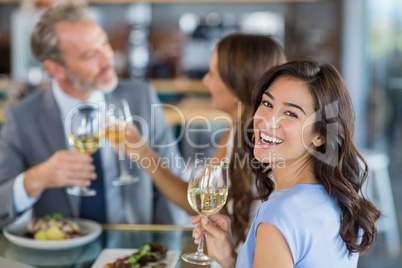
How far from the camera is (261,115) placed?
1364 mm

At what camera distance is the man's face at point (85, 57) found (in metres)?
2.53

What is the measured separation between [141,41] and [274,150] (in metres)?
4.71

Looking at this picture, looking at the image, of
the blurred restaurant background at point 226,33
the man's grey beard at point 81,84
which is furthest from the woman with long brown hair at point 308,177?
the blurred restaurant background at point 226,33

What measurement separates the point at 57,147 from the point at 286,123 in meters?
1.35

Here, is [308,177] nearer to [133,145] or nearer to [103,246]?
[103,246]

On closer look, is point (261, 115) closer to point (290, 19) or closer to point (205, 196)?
point (205, 196)

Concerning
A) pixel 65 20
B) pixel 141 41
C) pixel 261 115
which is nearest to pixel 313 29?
pixel 141 41

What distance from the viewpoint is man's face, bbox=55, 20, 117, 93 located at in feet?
8.31

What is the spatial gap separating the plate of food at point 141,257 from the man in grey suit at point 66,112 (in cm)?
58

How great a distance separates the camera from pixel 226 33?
5504 mm

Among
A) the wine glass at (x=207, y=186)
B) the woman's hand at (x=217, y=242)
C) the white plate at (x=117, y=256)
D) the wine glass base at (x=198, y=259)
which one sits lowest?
the white plate at (x=117, y=256)

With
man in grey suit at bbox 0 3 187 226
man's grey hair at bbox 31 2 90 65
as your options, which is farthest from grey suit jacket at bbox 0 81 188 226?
man's grey hair at bbox 31 2 90 65

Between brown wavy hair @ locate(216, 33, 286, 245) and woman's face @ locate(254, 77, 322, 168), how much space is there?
0.58 m

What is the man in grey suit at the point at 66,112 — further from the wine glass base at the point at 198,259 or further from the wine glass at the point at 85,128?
the wine glass base at the point at 198,259
